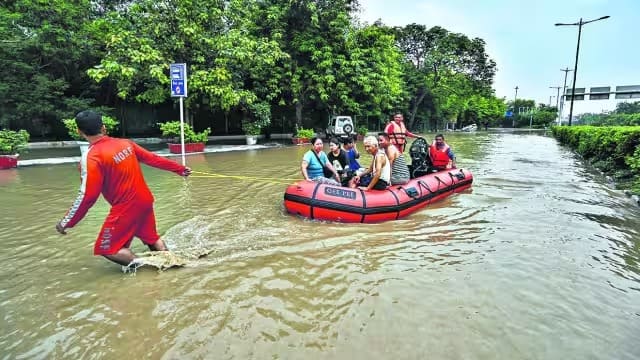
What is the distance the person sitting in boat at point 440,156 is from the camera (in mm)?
8367

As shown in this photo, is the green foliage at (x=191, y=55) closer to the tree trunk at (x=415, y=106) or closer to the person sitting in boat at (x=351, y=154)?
the person sitting in boat at (x=351, y=154)

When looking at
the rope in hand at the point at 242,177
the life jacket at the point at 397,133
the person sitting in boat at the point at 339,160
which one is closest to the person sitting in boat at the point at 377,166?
the person sitting in boat at the point at 339,160

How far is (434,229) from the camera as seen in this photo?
17.7 feet

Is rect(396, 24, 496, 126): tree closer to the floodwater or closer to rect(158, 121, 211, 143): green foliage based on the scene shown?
rect(158, 121, 211, 143): green foliage

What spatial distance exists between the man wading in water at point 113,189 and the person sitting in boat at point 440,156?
648 centimetres

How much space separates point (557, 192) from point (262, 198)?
20.8ft

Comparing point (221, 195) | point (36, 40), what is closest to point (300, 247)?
point (221, 195)

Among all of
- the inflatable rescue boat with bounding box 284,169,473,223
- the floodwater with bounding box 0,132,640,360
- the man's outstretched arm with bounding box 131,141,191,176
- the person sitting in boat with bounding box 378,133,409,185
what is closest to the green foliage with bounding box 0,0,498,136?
the floodwater with bounding box 0,132,640,360

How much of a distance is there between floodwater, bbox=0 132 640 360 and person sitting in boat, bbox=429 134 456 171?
2078 mm

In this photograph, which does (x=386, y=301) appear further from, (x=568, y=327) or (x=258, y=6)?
(x=258, y=6)

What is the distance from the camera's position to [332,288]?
11.6 feet

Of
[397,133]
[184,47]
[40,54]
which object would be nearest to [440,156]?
[397,133]

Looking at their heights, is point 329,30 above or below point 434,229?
above

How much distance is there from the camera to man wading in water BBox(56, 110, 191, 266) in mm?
3098
